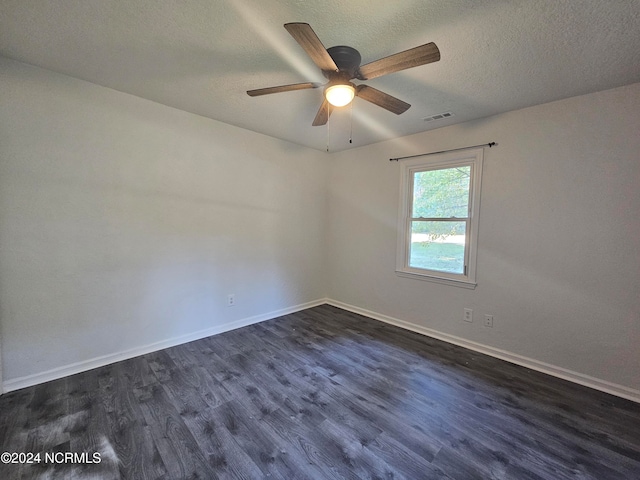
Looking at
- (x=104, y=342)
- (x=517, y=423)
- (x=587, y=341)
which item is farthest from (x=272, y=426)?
(x=587, y=341)

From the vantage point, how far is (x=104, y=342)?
2352 mm

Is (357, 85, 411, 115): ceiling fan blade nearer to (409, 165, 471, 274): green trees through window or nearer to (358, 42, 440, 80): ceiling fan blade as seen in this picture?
(358, 42, 440, 80): ceiling fan blade

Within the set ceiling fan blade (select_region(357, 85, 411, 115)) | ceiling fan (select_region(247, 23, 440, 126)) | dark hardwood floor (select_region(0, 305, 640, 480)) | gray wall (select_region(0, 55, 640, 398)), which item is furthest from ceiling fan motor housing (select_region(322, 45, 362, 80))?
dark hardwood floor (select_region(0, 305, 640, 480))

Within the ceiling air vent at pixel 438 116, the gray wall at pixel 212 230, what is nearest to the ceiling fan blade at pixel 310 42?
the ceiling air vent at pixel 438 116

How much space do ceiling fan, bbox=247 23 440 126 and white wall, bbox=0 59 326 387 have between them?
4.86ft

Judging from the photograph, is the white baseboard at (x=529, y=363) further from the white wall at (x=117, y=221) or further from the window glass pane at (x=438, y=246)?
the white wall at (x=117, y=221)

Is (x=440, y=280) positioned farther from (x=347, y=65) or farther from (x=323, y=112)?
(x=347, y=65)

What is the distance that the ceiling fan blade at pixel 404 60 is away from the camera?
4.26ft

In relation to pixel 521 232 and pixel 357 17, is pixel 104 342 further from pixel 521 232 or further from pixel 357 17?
pixel 521 232

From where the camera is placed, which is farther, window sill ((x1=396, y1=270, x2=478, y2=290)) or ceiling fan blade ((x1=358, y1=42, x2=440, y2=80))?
window sill ((x1=396, y1=270, x2=478, y2=290))

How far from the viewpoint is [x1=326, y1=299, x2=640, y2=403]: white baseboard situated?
207cm

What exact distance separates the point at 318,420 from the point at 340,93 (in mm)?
2160

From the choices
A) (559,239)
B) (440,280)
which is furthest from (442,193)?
(559,239)

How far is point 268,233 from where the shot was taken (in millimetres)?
3527
